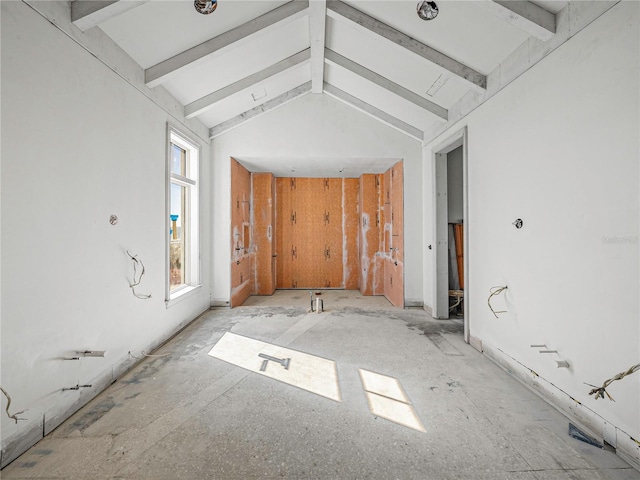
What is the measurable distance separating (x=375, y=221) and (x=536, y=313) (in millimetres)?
3562

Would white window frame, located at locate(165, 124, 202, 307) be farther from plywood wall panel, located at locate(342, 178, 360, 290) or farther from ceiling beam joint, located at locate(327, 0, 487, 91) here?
plywood wall panel, located at locate(342, 178, 360, 290)

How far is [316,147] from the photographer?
14.9ft

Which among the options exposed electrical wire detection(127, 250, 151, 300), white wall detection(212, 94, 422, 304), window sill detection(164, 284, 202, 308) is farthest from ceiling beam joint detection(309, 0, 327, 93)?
window sill detection(164, 284, 202, 308)

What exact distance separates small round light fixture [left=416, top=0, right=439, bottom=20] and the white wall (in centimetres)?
215

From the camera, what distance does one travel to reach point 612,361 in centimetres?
162

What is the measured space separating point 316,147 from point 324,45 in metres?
1.42

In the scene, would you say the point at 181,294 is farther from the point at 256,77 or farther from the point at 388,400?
the point at 256,77

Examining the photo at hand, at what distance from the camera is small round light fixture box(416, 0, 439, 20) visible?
2.32 meters

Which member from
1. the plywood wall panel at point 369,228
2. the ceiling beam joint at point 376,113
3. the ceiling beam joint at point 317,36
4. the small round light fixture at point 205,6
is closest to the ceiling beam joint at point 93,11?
the small round light fixture at point 205,6

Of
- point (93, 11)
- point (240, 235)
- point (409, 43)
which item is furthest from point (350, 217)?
point (93, 11)

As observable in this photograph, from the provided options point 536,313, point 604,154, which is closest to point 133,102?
point 604,154

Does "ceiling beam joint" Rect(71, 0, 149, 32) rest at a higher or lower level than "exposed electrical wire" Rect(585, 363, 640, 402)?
higher

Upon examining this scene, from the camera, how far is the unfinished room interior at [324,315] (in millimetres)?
1545

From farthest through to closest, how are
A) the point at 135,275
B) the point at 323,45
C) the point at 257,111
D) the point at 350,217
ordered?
the point at 350,217 < the point at 257,111 < the point at 323,45 < the point at 135,275
